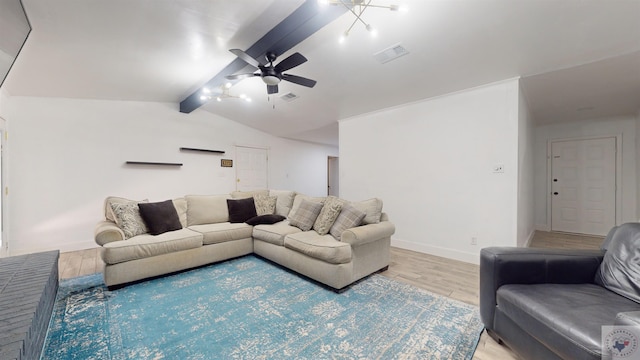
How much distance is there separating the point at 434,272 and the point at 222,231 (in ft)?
9.02

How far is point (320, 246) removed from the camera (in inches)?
100

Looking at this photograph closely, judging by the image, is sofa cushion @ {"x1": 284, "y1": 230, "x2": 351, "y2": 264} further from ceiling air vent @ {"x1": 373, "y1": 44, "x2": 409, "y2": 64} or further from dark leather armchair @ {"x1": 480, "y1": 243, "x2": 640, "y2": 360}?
ceiling air vent @ {"x1": 373, "y1": 44, "x2": 409, "y2": 64}

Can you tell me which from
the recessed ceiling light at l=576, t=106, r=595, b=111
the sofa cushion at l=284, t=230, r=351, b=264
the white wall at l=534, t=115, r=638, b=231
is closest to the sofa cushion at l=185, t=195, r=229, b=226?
the sofa cushion at l=284, t=230, r=351, b=264

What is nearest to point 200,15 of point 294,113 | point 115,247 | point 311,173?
point 115,247

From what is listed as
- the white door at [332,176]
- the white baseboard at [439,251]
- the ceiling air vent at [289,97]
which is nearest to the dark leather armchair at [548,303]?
the white baseboard at [439,251]

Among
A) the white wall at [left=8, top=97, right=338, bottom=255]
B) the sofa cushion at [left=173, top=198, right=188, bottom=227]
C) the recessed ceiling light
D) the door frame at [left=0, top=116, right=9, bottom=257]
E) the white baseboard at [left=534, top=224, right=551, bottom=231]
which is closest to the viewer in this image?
the door frame at [left=0, top=116, right=9, bottom=257]

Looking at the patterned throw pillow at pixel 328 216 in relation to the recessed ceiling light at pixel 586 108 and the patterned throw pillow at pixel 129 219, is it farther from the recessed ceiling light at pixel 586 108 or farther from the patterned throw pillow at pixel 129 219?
the recessed ceiling light at pixel 586 108

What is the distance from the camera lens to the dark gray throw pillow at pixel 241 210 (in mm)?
3803

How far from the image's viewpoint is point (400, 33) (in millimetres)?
2486

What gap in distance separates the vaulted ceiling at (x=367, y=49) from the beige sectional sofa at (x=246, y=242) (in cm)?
175

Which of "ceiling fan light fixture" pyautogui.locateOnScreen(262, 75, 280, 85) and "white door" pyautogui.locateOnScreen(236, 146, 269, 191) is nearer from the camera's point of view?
"ceiling fan light fixture" pyautogui.locateOnScreen(262, 75, 280, 85)

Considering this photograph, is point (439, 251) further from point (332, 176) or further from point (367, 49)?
point (332, 176)

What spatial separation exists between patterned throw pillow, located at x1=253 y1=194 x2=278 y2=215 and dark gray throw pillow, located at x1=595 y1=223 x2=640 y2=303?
3619 mm

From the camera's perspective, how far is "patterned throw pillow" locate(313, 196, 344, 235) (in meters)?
2.98
